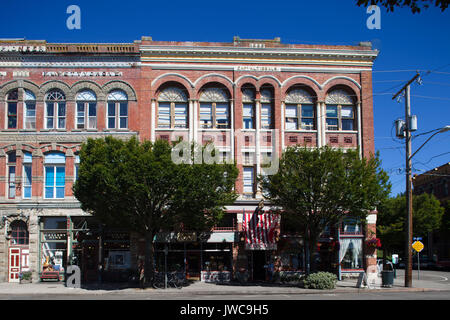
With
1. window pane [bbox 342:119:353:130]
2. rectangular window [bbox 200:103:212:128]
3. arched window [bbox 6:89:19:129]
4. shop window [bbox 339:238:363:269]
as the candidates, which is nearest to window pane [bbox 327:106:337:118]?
window pane [bbox 342:119:353:130]

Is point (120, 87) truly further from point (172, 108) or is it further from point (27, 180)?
point (27, 180)

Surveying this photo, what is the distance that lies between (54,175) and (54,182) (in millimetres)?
448

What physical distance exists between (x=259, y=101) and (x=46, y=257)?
17.0m

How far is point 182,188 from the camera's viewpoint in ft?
76.2

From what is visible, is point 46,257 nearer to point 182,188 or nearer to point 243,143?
point 182,188

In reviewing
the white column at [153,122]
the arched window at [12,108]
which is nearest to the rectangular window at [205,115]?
the white column at [153,122]

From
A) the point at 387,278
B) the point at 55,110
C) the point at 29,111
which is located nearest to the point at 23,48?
the point at 29,111

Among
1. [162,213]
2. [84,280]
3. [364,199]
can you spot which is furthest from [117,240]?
[364,199]

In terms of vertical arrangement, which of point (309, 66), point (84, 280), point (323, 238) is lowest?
point (84, 280)

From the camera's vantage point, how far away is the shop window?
30016mm

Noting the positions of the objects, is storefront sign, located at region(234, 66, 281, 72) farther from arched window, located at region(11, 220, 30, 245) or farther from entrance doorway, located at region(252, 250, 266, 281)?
arched window, located at region(11, 220, 30, 245)

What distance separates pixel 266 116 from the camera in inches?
1240

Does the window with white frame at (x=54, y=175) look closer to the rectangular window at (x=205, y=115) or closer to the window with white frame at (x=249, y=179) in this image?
the rectangular window at (x=205, y=115)

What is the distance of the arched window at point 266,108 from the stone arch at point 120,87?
28.1ft
